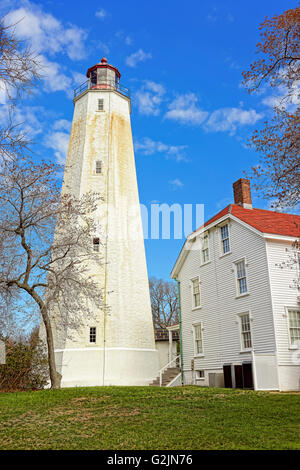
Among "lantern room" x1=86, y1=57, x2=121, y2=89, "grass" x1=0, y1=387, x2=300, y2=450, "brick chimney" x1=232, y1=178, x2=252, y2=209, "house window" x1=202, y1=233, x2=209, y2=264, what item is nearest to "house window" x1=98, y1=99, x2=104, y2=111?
"lantern room" x1=86, y1=57, x2=121, y2=89

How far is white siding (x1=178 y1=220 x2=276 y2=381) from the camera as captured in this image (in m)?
17.3

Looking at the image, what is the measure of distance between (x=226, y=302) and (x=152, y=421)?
1089 cm

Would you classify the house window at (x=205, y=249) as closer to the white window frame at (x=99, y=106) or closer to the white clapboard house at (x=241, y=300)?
the white clapboard house at (x=241, y=300)

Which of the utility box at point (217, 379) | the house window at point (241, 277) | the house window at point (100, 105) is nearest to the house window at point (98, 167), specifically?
the house window at point (100, 105)

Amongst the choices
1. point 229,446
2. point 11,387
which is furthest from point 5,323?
point 229,446

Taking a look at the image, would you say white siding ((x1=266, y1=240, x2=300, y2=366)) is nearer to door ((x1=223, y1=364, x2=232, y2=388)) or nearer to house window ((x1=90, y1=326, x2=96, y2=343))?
door ((x1=223, y1=364, x2=232, y2=388))

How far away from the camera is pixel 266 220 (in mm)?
20062

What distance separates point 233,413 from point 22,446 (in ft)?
15.5

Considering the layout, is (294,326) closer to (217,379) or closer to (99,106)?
(217,379)

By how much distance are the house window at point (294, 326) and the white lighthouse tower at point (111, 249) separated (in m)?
9.10

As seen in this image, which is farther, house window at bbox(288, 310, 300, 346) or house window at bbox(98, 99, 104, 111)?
house window at bbox(98, 99, 104, 111)

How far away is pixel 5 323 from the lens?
53.6 ft

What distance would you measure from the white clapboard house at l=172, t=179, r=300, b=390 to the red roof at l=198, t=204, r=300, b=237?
0.15ft
